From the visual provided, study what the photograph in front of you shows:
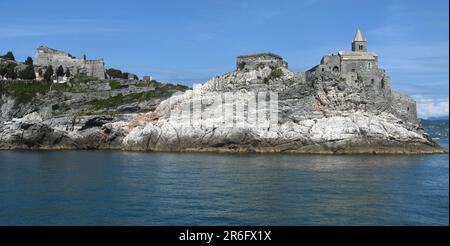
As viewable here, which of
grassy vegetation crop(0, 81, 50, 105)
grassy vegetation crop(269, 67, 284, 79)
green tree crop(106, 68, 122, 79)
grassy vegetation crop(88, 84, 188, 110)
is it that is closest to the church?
grassy vegetation crop(269, 67, 284, 79)

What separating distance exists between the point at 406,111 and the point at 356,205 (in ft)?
176

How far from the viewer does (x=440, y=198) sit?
3391 centimetres

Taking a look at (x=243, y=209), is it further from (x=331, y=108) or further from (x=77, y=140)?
(x=77, y=140)

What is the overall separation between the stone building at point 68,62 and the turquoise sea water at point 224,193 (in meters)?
67.4

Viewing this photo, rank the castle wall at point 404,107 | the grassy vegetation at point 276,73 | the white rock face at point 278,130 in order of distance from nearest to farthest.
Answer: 1. the white rock face at point 278,130
2. the castle wall at point 404,107
3. the grassy vegetation at point 276,73

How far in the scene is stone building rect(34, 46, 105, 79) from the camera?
121 meters

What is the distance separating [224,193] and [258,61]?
56.8 m

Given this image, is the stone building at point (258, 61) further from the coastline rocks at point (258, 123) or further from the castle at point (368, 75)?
the coastline rocks at point (258, 123)

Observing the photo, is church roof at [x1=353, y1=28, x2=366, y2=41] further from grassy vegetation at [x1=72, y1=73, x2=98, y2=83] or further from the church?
grassy vegetation at [x1=72, y1=73, x2=98, y2=83]

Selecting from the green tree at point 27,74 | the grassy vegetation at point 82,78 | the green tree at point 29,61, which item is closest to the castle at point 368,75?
the grassy vegetation at point 82,78

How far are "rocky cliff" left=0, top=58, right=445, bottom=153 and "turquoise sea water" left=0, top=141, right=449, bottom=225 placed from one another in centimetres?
1617

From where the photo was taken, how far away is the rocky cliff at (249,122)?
7194cm
